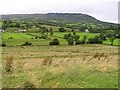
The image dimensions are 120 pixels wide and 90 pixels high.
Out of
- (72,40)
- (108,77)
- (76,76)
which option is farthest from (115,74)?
(72,40)

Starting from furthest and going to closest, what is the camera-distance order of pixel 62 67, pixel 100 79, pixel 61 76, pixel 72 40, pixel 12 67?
pixel 72 40
pixel 12 67
pixel 62 67
pixel 61 76
pixel 100 79

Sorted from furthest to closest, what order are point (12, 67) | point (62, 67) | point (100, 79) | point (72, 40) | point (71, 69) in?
point (72, 40) < point (12, 67) < point (62, 67) < point (71, 69) < point (100, 79)

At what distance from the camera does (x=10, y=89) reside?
1568cm

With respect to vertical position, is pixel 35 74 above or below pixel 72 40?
above

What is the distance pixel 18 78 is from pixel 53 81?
8.31 feet

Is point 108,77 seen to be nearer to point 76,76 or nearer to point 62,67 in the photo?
point 76,76

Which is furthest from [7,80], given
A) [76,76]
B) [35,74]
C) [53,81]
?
[76,76]

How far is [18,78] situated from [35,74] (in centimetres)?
112

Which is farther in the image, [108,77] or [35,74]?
[35,74]

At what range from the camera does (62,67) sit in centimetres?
1883

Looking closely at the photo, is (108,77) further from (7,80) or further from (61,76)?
(7,80)

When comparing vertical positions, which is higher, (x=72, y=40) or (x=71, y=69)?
(x=71, y=69)

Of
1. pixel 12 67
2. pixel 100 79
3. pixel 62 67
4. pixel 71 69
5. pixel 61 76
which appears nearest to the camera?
pixel 100 79

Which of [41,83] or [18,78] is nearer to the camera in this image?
[41,83]
